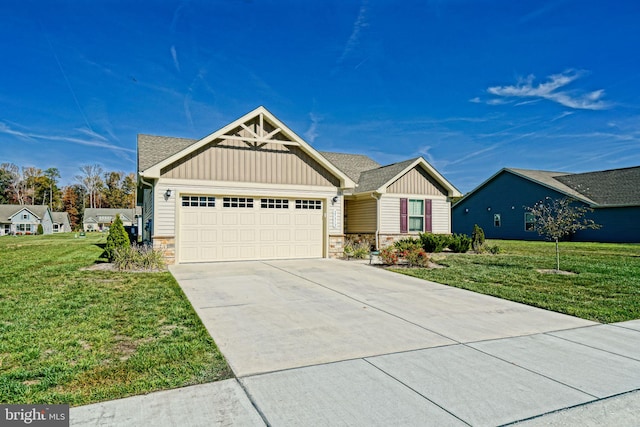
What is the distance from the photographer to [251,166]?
13828mm

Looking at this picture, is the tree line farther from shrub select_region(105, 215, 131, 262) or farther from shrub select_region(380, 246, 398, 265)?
shrub select_region(380, 246, 398, 265)

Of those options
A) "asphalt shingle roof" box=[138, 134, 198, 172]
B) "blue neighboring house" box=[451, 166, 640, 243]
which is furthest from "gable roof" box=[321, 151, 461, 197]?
"blue neighboring house" box=[451, 166, 640, 243]

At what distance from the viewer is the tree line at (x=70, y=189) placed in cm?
7656

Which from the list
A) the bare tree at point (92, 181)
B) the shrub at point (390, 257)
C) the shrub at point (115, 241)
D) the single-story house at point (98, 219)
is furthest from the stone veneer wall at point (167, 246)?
the bare tree at point (92, 181)

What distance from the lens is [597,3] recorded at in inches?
461

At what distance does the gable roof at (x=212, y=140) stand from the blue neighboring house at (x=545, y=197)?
19.8 metres

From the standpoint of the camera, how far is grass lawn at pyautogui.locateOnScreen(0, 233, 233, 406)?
3621 millimetres

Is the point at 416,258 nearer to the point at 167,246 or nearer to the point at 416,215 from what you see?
the point at 416,215

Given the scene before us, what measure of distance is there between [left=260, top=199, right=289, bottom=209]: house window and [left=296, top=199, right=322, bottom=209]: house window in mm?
488

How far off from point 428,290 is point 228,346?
528 cm

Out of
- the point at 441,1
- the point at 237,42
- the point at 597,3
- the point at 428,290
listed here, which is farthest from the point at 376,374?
the point at 237,42

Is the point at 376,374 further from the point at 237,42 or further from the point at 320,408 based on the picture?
the point at 237,42

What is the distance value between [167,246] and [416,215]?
1143 centimetres

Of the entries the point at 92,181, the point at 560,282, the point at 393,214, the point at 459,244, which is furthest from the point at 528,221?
the point at 92,181
